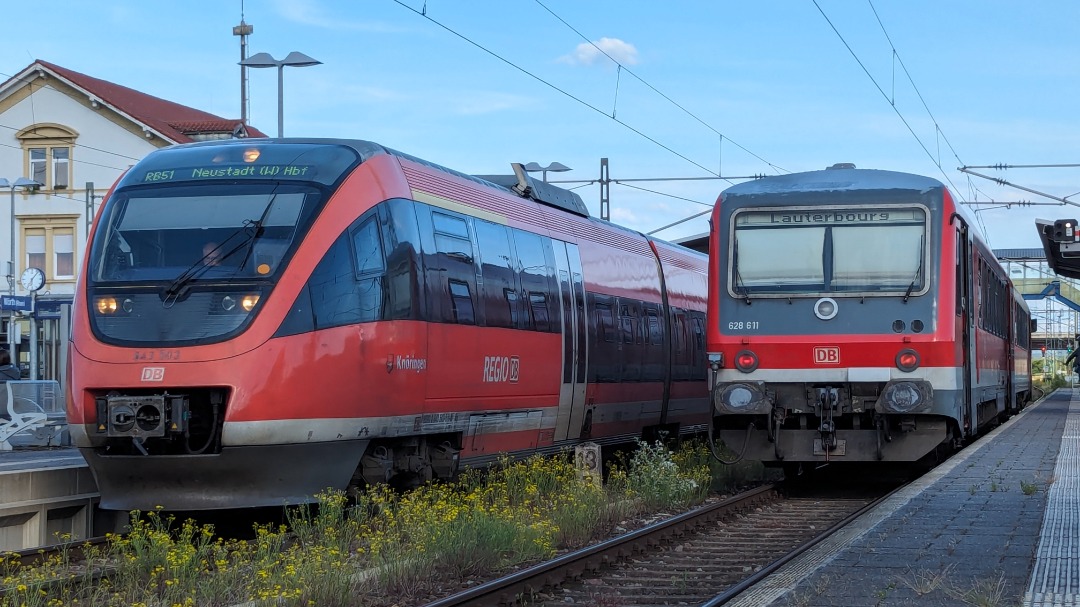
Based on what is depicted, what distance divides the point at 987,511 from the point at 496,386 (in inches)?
183

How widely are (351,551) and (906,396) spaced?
6.02 metres

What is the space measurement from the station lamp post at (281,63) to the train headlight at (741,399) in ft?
34.2

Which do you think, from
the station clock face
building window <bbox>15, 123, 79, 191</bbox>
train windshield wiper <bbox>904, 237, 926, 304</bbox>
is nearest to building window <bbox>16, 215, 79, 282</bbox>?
building window <bbox>15, 123, 79, 191</bbox>

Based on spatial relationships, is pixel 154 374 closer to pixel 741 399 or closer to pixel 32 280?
pixel 741 399

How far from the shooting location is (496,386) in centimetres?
1342

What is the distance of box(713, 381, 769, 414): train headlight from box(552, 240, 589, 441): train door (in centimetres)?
189

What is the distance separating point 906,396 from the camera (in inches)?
535

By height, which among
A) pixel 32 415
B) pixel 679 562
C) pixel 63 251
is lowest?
pixel 679 562

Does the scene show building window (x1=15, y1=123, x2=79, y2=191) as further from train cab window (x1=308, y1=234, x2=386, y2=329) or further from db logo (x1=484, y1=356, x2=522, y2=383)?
train cab window (x1=308, y1=234, x2=386, y2=329)


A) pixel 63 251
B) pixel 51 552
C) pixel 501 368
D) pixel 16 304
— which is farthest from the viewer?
pixel 63 251

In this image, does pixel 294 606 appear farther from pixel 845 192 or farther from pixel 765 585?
pixel 845 192

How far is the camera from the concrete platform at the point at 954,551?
7.71m

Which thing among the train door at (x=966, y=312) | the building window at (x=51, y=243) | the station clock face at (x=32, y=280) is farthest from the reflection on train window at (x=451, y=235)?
the building window at (x=51, y=243)

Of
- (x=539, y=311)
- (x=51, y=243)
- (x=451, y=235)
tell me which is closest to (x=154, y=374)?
(x=451, y=235)
